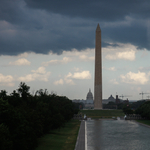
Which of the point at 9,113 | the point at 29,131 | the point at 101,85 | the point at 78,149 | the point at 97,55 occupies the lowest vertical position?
the point at 78,149

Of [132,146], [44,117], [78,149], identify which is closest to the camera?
[78,149]

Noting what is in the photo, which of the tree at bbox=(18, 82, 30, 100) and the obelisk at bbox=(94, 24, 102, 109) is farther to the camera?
the obelisk at bbox=(94, 24, 102, 109)

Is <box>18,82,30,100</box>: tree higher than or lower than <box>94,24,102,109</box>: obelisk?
lower

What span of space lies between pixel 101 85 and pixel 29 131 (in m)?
85.8

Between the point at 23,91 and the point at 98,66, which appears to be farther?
the point at 98,66

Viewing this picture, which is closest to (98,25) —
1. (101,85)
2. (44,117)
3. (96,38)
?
(96,38)

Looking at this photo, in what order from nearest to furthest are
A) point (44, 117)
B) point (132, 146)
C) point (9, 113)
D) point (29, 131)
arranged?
point (9, 113)
point (29, 131)
point (132, 146)
point (44, 117)

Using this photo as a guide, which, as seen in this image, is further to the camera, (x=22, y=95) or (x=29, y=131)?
(x=22, y=95)

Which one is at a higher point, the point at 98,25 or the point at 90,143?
the point at 98,25

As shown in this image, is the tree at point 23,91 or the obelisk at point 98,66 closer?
the tree at point 23,91

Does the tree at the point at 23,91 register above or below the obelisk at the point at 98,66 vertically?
below

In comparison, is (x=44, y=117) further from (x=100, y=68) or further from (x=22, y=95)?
(x=100, y=68)

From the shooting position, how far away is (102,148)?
3006 centimetres

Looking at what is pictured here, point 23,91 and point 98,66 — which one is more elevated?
point 98,66
